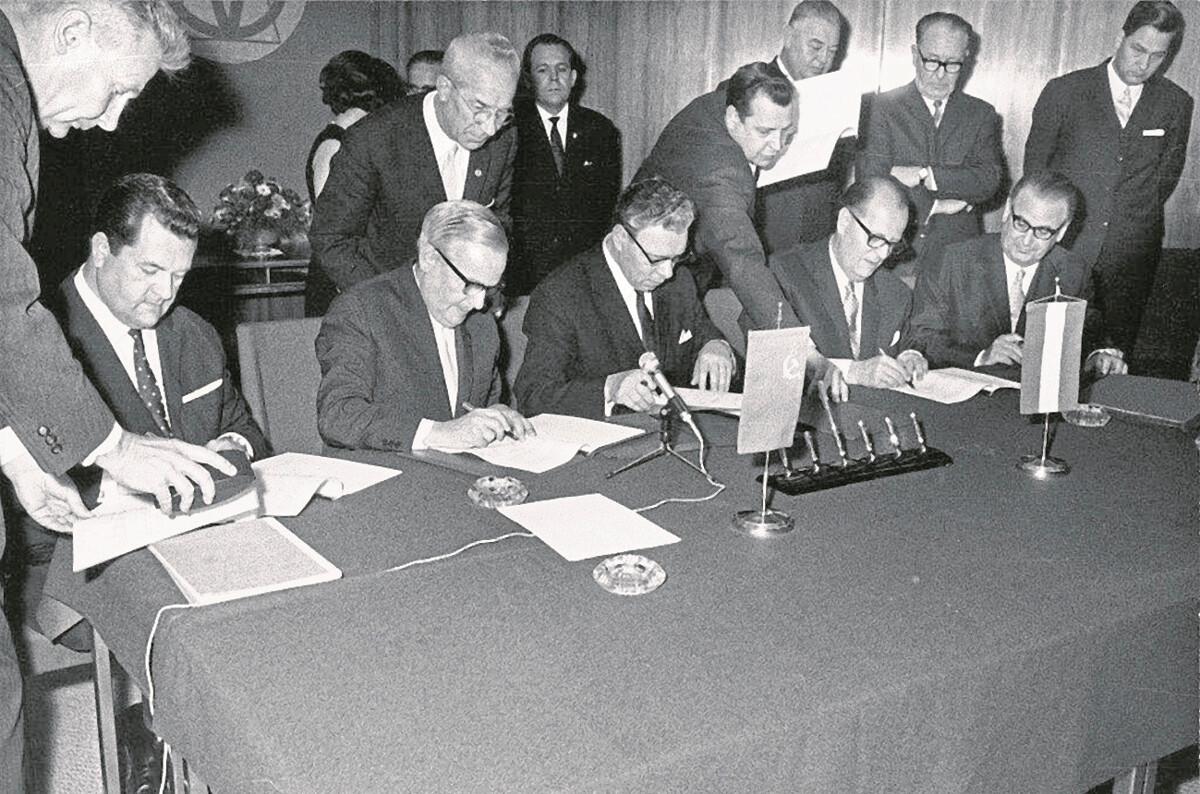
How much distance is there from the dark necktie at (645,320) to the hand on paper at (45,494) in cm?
154

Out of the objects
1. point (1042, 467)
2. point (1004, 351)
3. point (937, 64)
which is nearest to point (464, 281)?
point (1042, 467)

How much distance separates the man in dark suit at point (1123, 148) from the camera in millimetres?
3953

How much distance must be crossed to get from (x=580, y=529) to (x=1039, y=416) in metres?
1.32

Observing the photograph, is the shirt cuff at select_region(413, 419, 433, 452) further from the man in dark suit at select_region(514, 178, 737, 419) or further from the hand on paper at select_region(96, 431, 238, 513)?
the hand on paper at select_region(96, 431, 238, 513)

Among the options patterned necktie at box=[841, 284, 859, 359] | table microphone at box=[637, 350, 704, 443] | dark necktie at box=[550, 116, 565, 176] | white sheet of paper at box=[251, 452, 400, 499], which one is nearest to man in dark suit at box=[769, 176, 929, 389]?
patterned necktie at box=[841, 284, 859, 359]

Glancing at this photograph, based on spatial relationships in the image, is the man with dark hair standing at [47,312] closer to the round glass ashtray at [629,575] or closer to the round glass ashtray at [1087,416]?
the round glass ashtray at [629,575]

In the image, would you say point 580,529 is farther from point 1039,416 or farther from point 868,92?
point 868,92

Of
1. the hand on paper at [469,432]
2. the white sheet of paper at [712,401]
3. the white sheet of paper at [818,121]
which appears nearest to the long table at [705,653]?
the hand on paper at [469,432]

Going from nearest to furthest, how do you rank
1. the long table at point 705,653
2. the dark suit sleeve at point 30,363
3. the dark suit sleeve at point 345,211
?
the long table at point 705,653 < the dark suit sleeve at point 30,363 < the dark suit sleeve at point 345,211

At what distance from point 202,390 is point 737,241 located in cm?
151

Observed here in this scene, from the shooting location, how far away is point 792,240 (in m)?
3.89

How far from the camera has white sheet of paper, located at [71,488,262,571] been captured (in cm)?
Result: 144

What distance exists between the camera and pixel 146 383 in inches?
84.5

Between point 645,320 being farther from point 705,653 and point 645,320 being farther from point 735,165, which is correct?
point 705,653
